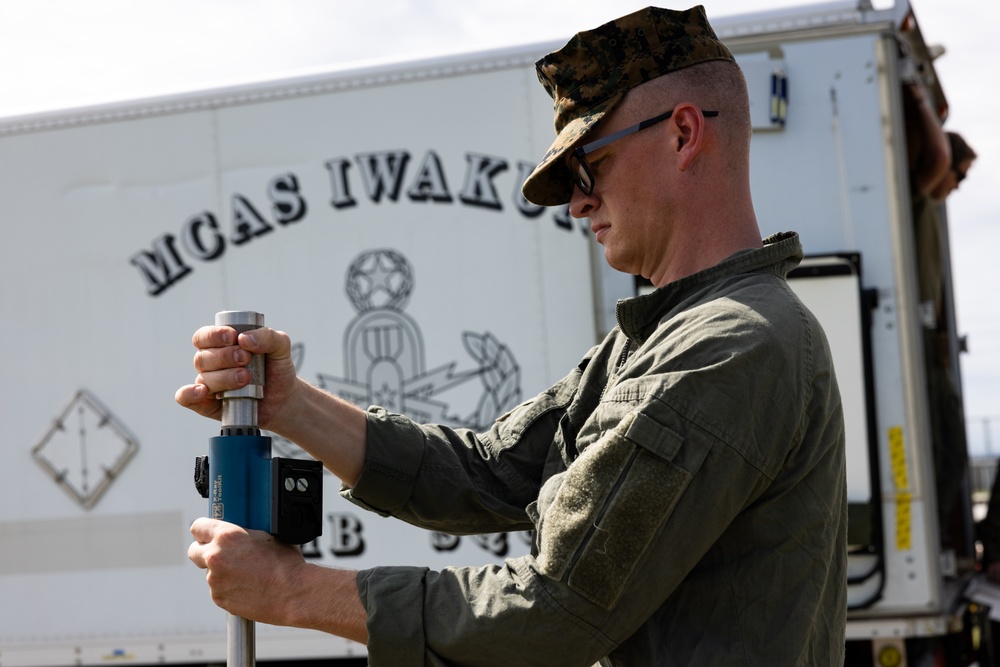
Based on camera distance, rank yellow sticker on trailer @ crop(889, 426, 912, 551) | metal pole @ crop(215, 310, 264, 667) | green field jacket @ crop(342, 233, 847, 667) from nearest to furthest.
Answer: green field jacket @ crop(342, 233, 847, 667), metal pole @ crop(215, 310, 264, 667), yellow sticker on trailer @ crop(889, 426, 912, 551)

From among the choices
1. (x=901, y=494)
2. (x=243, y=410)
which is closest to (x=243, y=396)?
(x=243, y=410)

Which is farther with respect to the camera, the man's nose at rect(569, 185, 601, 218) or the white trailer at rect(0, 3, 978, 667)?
the white trailer at rect(0, 3, 978, 667)

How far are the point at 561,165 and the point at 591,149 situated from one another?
0.11 m

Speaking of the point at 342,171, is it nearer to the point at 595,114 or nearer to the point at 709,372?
the point at 595,114

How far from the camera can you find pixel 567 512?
1.47 m

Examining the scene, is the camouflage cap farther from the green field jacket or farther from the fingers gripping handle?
the fingers gripping handle

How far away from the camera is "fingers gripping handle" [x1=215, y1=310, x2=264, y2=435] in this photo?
5.62 feet

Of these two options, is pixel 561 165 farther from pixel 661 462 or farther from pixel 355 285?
pixel 355 285

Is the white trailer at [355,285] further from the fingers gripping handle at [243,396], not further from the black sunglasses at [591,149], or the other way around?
the fingers gripping handle at [243,396]

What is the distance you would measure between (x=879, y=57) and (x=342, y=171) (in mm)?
2239

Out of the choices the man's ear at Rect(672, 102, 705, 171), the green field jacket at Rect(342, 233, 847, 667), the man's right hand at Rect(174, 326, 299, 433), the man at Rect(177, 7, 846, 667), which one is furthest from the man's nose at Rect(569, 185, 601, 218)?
the man's right hand at Rect(174, 326, 299, 433)

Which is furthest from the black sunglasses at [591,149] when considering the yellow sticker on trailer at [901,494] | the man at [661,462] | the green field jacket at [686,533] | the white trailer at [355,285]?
the yellow sticker on trailer at [901,494]

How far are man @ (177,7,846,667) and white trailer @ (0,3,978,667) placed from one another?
2.37 m

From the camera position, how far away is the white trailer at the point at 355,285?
4.04 m
